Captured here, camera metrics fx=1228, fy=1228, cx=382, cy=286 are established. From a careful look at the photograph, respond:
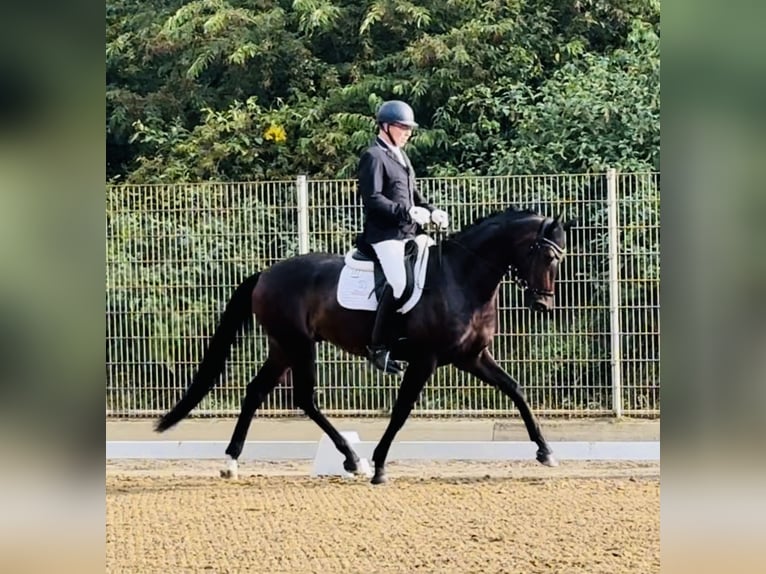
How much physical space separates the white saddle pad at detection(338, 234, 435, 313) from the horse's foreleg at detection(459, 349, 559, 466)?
24.1 inches

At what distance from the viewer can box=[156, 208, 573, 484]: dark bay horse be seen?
768cm

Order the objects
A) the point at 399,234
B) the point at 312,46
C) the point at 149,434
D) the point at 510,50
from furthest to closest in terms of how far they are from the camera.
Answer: the point at 312,46, the point at 510,50, the point at 149,434, the point at 399,234

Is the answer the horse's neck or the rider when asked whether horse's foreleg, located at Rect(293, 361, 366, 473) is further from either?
the horse's neck

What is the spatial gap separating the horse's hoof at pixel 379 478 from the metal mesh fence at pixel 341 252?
7.30 feet

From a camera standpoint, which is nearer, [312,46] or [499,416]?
[499,416]

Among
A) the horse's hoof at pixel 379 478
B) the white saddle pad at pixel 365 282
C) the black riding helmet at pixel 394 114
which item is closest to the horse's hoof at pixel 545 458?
the horse's hoof at pixel 379 478

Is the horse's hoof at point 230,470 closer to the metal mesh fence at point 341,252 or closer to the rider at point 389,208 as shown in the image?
the rider at point 389,208

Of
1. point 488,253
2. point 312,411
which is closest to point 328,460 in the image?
point 312,411

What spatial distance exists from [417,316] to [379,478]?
1063 millimetres

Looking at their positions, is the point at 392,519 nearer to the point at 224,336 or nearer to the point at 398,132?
the point at 224,336
